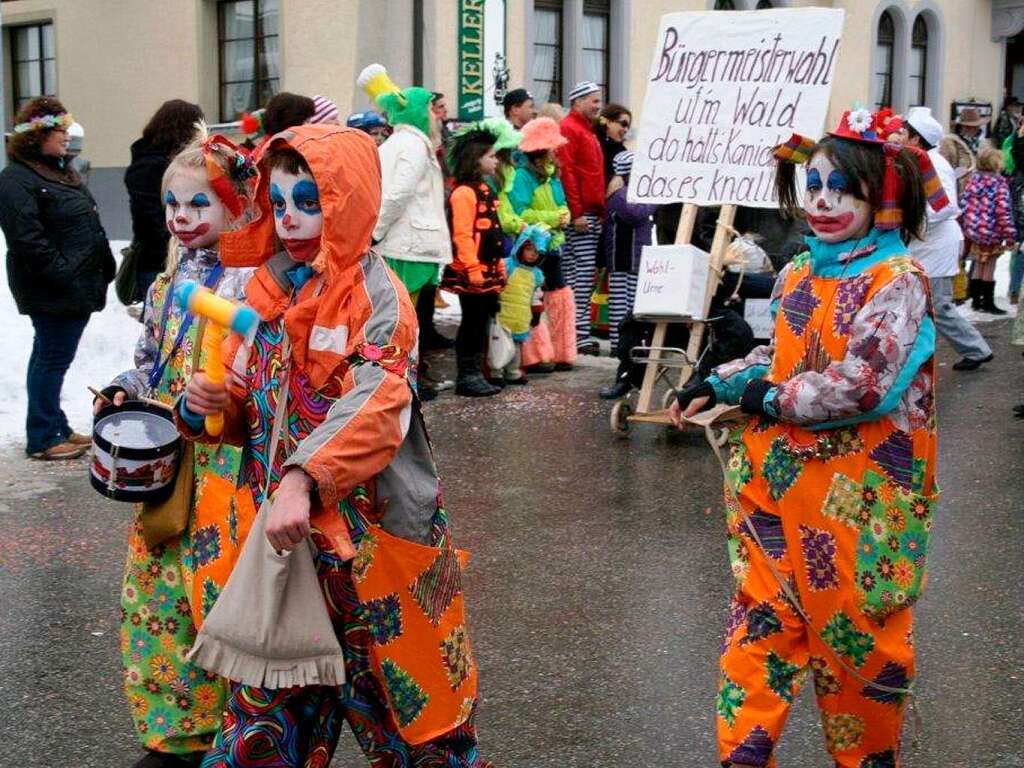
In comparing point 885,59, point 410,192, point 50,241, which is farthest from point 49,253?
point 885,59

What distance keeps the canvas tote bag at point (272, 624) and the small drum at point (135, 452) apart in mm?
741

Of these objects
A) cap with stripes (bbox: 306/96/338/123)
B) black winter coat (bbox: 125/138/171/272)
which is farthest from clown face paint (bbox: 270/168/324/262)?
black winter coat (bbox: 125/138/171/272)

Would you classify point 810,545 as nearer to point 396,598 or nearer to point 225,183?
point 396,598

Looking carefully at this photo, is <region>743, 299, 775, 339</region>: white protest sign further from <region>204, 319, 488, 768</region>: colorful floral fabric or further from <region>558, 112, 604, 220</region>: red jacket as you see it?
<region>204, 319, 488, 768</region>: colorful floral fabric

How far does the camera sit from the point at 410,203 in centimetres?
924

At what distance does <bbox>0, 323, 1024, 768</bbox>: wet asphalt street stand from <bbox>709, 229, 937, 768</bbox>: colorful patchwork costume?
26.0 inches

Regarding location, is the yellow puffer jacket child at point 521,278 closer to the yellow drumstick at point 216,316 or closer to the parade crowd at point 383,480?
the parade crowd at point 383,480

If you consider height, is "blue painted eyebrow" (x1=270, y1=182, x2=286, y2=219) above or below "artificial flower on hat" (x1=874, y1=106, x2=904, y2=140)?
below

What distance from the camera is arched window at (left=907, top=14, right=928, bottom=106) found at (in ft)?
82.5

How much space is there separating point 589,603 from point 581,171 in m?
6.06

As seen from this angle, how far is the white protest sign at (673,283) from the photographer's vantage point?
8133 mm

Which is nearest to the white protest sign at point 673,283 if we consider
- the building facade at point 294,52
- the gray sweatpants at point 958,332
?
the gray sweatpants at point 958,332

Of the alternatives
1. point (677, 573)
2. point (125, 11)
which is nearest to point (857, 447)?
point (677, 573)

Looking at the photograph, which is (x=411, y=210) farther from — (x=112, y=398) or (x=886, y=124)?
(x=886, y=124)
